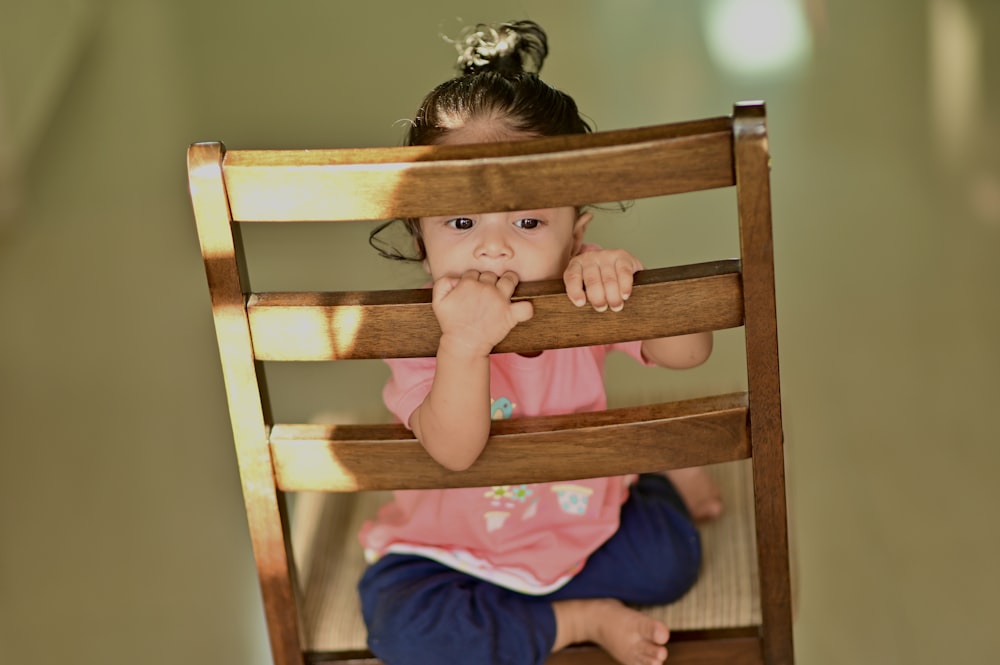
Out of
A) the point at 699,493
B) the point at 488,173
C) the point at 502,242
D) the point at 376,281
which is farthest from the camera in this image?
the point at 376,281

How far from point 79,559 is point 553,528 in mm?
1036

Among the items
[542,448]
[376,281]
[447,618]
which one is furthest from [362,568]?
[376,281]

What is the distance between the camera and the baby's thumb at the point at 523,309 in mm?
1014

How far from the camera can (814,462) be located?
2162 mm

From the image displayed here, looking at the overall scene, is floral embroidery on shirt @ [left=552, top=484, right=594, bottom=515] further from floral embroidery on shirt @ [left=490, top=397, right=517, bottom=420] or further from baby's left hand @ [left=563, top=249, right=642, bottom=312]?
baby's left hand @ [left=563, top=249, right=642, bottom=312]

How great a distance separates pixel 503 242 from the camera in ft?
4.10

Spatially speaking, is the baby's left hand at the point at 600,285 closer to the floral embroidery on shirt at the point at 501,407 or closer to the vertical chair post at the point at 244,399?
the vertical chair post at the point at 244,399

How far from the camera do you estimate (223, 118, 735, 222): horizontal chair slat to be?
0.95 metres

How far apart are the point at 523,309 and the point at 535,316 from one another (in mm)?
12

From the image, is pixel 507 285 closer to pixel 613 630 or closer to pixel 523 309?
pixel 523 309

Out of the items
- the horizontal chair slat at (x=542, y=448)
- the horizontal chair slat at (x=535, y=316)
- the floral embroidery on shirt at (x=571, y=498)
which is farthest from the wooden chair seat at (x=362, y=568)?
the horizontal chair slat at (x=535, y=316)

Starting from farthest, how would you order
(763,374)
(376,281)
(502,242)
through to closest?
(376,281), (502,242), (763,374)

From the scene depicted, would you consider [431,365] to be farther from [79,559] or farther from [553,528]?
[79,559]

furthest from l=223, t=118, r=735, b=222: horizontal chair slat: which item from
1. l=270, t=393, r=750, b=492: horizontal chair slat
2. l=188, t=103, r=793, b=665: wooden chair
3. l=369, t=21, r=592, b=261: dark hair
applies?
l=369, t=21, r=592, b=261: dark hair
